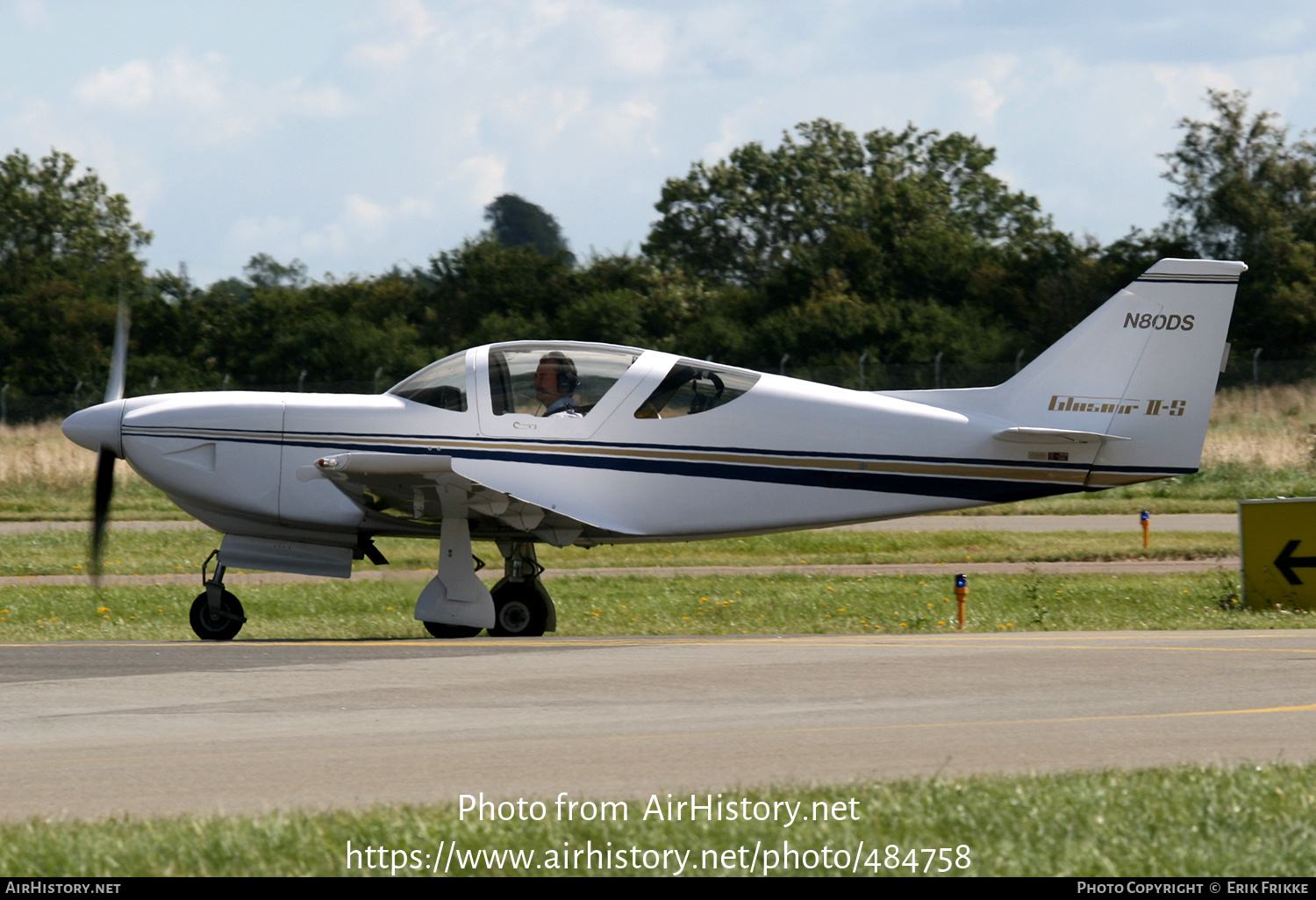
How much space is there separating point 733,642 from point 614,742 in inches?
156

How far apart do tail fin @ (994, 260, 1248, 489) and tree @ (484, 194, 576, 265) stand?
14794 cm

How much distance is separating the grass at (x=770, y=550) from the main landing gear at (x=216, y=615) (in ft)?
22.4

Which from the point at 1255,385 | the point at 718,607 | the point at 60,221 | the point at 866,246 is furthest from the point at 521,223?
the point at 718,607

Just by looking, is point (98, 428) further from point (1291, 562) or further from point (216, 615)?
point (1291, 562)

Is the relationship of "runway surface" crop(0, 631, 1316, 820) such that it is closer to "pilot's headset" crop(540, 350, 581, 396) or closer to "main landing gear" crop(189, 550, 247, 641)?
"main landing gear" crop(189, 550, 247, 641)

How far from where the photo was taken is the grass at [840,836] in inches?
196

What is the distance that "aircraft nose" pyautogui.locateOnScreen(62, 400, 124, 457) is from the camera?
41.2 feet

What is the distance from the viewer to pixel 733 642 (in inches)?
438

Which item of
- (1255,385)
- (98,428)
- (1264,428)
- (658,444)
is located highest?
(1255,385)

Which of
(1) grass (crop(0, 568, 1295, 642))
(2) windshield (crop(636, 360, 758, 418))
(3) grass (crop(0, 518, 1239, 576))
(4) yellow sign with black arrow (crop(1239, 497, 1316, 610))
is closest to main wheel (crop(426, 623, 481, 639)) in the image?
(1) grass (crop(0, 568, 1295, 642))

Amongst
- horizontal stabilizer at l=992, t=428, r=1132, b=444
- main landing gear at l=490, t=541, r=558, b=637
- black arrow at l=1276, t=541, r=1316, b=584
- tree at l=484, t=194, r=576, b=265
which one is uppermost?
tree at l=484, t=194, r=576, b=265

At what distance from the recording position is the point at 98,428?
1256cm

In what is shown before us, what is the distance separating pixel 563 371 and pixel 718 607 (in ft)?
13.6

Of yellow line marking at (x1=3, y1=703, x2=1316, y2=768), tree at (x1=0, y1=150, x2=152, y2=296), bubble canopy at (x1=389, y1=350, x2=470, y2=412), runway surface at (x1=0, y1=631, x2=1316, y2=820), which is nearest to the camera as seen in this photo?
runway surface at (x1=0, y1=631, x2=1316, y2=820)
